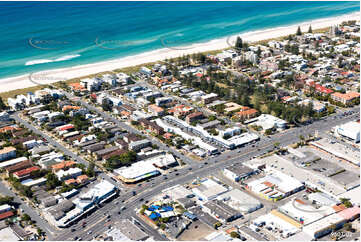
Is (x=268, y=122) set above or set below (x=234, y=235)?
above

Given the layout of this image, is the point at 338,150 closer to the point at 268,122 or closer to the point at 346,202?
the point at 268,122

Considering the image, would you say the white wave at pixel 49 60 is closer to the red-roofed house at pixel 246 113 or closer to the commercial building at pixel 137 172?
the red-roofed house at pixel 246 113

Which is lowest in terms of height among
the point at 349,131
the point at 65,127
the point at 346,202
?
the point at 346,202

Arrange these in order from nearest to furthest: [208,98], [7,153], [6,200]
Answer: [6,200] < [7,153] < [208,98]

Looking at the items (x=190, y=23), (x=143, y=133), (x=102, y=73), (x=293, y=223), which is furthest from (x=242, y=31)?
(x=293, y=223)

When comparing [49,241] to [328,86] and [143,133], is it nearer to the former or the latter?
[143,133]

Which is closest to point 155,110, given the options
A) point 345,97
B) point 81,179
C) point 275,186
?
point 81,179
